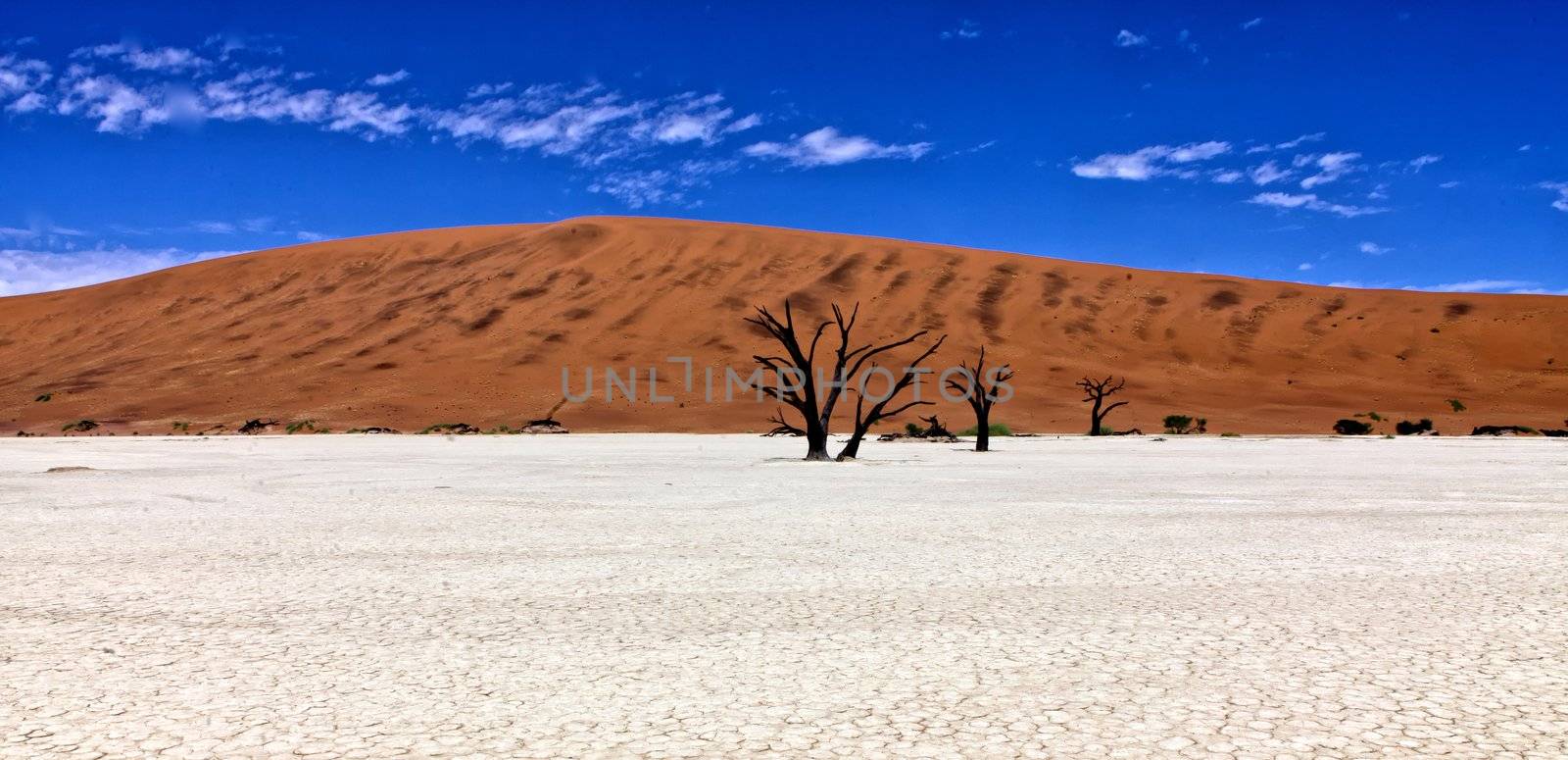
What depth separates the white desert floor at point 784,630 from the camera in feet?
11.2

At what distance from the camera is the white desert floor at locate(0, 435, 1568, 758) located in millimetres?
3418

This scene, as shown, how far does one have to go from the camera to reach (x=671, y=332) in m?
57.4

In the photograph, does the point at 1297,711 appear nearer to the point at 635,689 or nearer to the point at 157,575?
the point at 635,689

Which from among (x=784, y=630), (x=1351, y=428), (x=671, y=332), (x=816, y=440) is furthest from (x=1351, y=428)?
(x=784, y=630)

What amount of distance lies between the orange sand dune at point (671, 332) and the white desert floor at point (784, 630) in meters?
33.5

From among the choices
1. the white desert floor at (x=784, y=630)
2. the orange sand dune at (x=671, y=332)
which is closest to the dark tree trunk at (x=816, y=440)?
the white desert floor at (x=784, y=630)

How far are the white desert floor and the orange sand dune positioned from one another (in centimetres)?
3348

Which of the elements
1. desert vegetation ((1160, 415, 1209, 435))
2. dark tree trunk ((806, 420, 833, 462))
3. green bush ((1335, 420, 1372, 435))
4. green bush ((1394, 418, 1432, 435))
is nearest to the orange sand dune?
desert vegetation ((1160, 415, 1209, 435))

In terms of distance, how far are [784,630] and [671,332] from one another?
52.9 m

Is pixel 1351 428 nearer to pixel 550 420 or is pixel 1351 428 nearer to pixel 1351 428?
pixel 1351 428

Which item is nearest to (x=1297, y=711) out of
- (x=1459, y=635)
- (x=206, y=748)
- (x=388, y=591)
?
(x=1459, y=635)

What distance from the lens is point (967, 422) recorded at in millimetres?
44062

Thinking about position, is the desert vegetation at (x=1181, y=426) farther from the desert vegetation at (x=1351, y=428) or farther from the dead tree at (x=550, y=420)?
the dead tree at (x=550, y=420)

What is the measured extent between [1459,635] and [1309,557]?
240 cm
